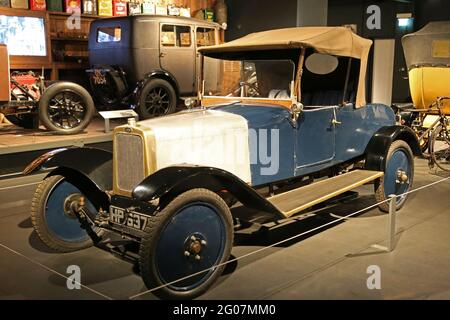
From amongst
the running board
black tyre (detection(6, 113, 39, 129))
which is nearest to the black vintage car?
black tyre (detection(6, 113, 39, 129))

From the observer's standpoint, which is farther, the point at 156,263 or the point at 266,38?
the point at 266,38

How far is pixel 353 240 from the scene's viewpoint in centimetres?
380

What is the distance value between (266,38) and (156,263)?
2.19 meters

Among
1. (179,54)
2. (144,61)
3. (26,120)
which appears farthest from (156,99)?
(26,120)

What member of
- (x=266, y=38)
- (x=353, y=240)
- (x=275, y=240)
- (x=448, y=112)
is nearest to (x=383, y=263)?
(x=353, y=240)

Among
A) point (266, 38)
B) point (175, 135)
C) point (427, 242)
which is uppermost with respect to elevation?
point (266, 38)

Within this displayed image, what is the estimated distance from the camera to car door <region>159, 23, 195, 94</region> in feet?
26.4

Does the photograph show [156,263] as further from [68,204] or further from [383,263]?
[383,263]

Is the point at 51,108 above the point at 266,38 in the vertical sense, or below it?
below

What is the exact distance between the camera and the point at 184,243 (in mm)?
2814

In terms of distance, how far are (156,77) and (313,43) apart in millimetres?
4551

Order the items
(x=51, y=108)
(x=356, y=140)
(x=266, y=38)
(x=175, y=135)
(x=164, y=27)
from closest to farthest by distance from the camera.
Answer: (x=175, y=135), (x=266, y=38), (x=356, y=140), (x=51, y=108), (x=164, y=27)

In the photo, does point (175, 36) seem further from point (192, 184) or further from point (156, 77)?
point (192, 184)
